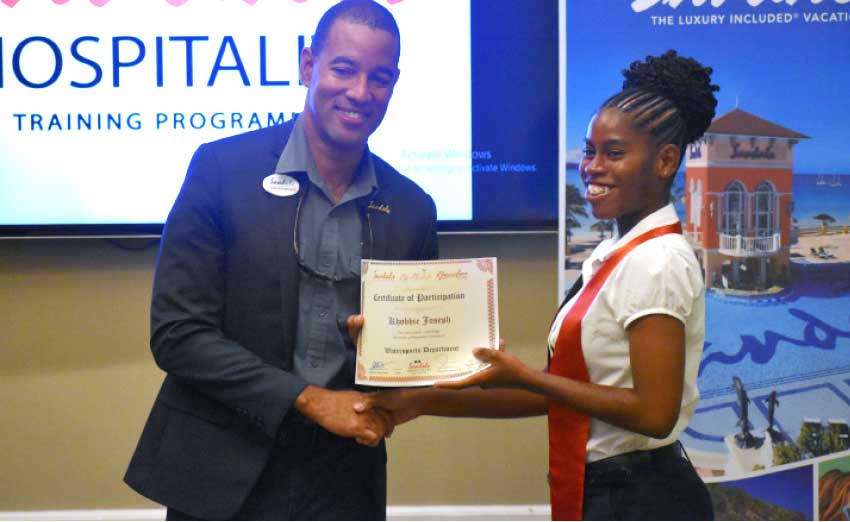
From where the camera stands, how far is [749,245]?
3215 millimetres

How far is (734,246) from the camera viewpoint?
3.21 meters

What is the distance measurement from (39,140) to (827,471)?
325cm

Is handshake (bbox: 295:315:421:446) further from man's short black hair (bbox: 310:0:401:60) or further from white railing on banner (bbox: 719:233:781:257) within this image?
white railing on banner (bbox: 719:233:781:257)

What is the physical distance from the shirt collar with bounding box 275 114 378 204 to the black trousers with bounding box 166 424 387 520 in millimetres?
531

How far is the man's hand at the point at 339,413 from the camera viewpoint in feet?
5.95

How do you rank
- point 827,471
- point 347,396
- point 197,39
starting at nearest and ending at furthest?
1. point 347,396
2. point 827,471
3. point 197,39

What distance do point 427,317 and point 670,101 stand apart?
2.06 ft

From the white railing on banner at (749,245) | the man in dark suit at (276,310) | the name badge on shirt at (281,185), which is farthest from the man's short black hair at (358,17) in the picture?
the white railing on banner at (749,245)

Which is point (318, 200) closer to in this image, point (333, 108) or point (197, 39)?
point (333, 108)

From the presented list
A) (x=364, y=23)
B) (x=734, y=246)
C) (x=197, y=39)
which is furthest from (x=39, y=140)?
(x=734, y=246)

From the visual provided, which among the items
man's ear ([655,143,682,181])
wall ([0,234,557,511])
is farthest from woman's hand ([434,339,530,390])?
wall ([0,234,557,511])

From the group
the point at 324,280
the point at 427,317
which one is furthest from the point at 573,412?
the point at 324,280

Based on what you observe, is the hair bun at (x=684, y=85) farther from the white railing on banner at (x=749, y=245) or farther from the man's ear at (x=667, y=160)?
the white railing on banner at (x=749, y=245)

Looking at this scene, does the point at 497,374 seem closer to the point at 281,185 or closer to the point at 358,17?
the point at 281,185
